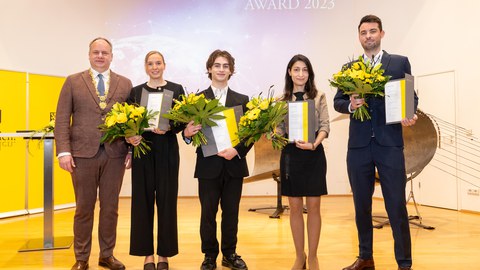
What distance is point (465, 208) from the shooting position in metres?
6.33

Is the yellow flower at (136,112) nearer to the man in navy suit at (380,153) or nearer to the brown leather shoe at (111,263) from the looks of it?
the brown leather shoe at (111,263)

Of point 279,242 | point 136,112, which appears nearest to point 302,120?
point 136,112

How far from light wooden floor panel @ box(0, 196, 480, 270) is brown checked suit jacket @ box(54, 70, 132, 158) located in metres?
1.04

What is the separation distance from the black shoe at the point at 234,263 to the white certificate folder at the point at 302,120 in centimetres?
109

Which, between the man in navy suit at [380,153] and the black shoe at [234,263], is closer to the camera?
the man in navy suit at [380,153]

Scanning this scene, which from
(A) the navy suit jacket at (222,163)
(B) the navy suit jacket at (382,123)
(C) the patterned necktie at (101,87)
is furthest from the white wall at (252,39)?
(A) the navy suit jacket at (222,163)

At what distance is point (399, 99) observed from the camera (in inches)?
116

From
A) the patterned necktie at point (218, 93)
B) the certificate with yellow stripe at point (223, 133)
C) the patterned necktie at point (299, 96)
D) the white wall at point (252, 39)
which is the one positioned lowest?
the certificate with yellow stripe at point (223, 133)

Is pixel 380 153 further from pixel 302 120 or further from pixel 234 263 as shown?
pixel 234 263

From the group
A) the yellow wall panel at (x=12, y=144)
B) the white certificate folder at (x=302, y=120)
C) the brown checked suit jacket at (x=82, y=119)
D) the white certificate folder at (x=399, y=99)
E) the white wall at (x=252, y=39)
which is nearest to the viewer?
the white certificate folder at (x=399, y=99)

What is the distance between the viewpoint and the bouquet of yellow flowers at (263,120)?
9.75 feet

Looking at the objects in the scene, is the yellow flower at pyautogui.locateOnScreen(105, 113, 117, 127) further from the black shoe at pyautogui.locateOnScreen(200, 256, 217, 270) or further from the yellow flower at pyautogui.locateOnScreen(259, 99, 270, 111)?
the black shoe at pyautogui.locateOnScreen(200, 256, 217, 270)

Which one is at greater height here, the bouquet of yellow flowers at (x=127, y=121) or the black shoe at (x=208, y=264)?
the bouquet of yellow flowers at (x=127, y=121)

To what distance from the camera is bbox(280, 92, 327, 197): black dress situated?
312 centimetres
